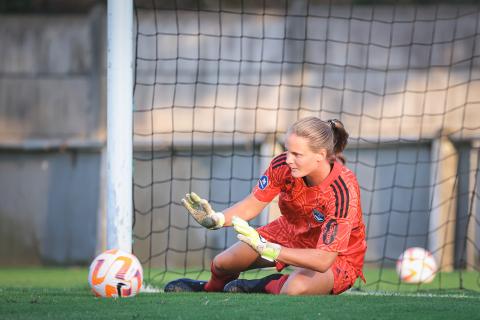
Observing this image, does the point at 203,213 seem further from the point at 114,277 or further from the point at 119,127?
the point at 119,127

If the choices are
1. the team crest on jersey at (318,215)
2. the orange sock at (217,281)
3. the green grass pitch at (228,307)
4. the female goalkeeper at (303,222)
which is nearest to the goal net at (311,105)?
the orange sock at (217,281)

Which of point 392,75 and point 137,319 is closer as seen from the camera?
point 137,319

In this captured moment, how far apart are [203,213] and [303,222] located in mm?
627

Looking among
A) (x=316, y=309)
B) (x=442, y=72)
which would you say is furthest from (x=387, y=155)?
(x=316, y=309)

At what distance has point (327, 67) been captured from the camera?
1037 centimetres

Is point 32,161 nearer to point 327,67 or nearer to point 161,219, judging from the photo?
point 161,219

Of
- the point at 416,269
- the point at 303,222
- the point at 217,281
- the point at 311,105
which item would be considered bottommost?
the point at 416,269

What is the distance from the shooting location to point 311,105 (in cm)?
1033

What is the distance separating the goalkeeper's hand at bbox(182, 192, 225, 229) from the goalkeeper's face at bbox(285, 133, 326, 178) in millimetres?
528

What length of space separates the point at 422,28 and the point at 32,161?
5.30m

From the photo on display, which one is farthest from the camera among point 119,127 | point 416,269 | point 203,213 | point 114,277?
point 416,269

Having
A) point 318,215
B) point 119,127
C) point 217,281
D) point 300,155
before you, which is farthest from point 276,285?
point 119,127

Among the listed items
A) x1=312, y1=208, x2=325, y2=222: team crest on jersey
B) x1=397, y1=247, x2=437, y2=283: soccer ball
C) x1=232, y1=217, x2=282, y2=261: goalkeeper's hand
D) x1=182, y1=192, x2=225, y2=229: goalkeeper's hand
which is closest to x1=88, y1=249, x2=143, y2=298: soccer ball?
x1=182, y1=192, x2=225, y2=229: goalkeeper's hand

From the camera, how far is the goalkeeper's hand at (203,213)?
4.57 metres
